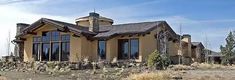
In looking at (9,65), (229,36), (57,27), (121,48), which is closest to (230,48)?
(229,36)

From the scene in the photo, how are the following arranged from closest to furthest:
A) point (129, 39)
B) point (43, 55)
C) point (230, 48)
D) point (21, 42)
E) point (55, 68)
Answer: point (55, 68)
point (129, 39)
point (43, 55)
point (21, 42)
point (230, 48)

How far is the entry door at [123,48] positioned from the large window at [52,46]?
4.62 m

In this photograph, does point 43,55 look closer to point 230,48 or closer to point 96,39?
point 96,39

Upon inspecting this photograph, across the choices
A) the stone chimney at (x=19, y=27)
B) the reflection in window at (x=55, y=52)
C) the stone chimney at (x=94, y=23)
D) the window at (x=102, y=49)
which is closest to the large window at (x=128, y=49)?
the window at (x=102, y=49)

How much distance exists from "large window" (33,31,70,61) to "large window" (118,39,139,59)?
4703 mm

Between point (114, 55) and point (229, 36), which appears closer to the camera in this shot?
point (114, 55)

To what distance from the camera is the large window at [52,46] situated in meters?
37.2

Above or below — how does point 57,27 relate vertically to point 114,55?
above

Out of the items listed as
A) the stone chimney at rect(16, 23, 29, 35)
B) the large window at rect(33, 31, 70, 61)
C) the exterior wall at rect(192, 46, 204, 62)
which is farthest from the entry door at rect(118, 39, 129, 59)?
the exterior wall at rect(192, 46, 204, 62)

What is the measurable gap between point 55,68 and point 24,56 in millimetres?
12616

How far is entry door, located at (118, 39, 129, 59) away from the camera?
35312mm

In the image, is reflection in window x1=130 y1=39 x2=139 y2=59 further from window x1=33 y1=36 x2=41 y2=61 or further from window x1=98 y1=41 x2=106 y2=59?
window x1=33 y1=36 x2=41 y2=61

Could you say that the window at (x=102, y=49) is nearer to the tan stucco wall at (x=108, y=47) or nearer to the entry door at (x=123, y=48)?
the tan stucco wall at (x=108, y=47)

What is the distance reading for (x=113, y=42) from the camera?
117ft
